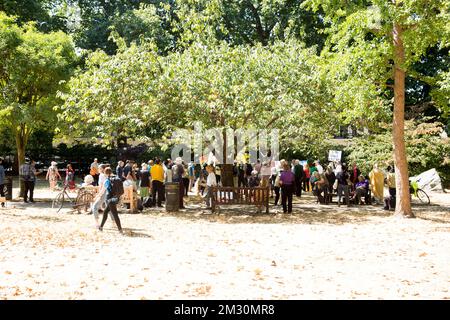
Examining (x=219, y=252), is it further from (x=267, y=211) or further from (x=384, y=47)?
(x=384, y=47)

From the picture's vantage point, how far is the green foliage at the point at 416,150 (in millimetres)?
25734

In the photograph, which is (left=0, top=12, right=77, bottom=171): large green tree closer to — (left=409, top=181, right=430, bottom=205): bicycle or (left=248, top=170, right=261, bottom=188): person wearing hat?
(left=248, top=170, right=261, bottom=188): person wearing hat

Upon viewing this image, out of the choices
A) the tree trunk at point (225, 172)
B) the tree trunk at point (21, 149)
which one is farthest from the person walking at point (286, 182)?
the tree trunk at point (21, 149)

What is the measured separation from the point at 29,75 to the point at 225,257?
44.2ft

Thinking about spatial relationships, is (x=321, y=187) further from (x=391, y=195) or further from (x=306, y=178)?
(x=306, y=178)

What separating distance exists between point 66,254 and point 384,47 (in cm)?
1029

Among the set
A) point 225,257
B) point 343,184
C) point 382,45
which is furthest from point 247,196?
point 225,257

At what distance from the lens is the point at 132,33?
35.6 meters

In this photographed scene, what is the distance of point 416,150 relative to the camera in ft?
85.2

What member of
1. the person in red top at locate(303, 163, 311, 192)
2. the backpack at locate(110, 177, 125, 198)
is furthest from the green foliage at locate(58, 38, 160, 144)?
the person in red top at locate(303, 163, 311, 192)

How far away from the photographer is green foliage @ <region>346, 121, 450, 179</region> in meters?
25.7

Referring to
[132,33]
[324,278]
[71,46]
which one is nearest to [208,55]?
[71,46]

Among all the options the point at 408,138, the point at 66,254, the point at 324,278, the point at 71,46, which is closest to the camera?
the point at 324,278

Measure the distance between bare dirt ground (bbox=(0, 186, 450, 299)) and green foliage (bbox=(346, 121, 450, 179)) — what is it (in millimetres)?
10940
